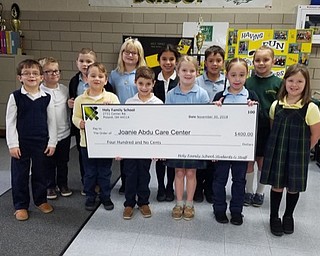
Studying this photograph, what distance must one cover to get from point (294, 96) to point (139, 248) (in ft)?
4.60

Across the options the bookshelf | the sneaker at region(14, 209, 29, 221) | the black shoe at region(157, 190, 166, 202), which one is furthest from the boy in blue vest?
the bookshelf

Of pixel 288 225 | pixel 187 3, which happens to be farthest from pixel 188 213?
pixel 187 3

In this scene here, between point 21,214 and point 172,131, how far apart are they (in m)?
1.29

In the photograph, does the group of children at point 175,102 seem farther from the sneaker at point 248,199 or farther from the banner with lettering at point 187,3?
the banner with lettering at point 187,3

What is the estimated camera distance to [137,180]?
233cm

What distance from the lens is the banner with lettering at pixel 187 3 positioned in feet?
13.9

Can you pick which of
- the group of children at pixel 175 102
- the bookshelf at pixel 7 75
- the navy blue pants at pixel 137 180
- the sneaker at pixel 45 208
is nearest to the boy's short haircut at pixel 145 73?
the group of children at pixel 175 102

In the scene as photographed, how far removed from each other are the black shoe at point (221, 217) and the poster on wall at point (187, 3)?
3.11 meters

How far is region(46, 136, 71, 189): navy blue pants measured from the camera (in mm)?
2580

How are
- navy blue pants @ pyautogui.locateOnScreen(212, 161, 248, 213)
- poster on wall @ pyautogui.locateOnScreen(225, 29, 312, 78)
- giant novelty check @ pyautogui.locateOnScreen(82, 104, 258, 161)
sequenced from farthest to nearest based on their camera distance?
1. poster on wall @ pyautogui.locateOnScreen(225, 29, 312, 78)
2. navy blue pants @ pyautogui.locateOnScreen(212, 161, 248, 213)
3. giant novelty check @ pyautogui.locateOnScreen(82, 104, 258, 161)

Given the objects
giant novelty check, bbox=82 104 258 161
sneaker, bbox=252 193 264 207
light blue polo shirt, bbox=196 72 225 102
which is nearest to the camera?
giant novelty check, bbox=82 104 258 161

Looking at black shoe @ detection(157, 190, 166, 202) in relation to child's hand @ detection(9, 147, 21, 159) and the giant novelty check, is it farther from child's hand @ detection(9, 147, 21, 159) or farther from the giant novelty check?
child's hand @ detection(9, 147, 21, 159)

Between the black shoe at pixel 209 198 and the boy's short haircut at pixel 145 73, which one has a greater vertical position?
the boy's short haircut at pixel 145 73

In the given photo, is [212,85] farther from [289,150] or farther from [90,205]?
[90,205]
